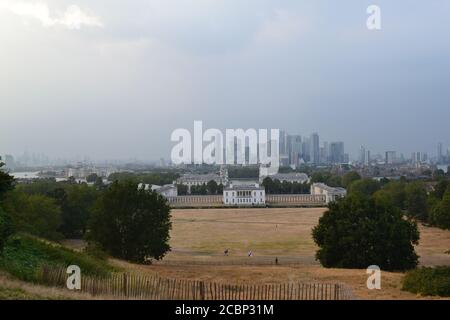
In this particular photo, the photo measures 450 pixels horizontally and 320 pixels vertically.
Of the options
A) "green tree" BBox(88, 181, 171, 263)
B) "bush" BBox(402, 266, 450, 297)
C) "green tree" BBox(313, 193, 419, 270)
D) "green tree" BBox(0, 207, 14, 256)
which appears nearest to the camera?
"green tree" BBox(0, 207, 14, 256)

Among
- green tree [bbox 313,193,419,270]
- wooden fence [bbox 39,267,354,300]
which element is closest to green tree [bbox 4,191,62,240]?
green tree [bbox 313,193,419,270]

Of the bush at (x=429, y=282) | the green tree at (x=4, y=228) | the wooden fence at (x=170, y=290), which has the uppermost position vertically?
the green tree at (x=4, y=228)

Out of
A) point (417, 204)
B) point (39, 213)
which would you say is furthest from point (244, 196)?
point (39, 213)

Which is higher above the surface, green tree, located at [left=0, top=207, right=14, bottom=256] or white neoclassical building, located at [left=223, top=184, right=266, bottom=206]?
green tree, located at [left=0, top=207, right=14, bottom=256]

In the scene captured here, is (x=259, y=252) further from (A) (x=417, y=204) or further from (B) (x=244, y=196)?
(B) (x=244, y=196)

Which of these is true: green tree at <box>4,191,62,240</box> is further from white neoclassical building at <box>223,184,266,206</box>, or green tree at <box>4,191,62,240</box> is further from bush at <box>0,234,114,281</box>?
white neoclassical building at <box>223,184,266,206</box>

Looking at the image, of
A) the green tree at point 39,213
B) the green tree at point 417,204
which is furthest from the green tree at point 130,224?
the green tree at point 417,204

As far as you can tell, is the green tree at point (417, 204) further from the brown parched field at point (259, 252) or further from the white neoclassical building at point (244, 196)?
the white neoclassical building at point (244, 196)
